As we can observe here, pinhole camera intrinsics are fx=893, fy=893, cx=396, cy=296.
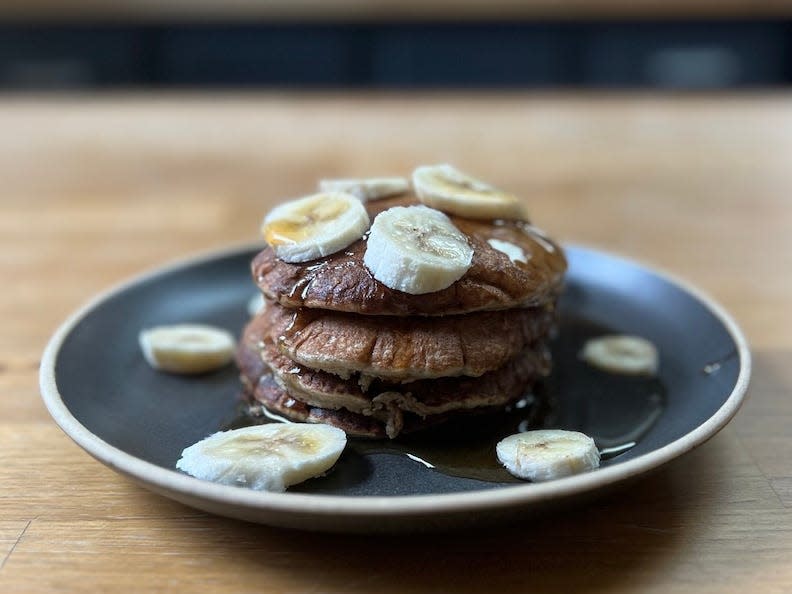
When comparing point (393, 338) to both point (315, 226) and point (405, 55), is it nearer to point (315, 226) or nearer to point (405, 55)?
point (315, 226)

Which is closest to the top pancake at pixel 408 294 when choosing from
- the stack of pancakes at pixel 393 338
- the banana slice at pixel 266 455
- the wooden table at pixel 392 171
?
the stack of pancakes at pixel 393 338

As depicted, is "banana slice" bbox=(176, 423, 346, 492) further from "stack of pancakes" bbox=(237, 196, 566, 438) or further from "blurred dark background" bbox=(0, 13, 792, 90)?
"blurred dark background" bbox=(0, 13, 792, 90)

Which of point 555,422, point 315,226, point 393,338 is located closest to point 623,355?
point 555,422

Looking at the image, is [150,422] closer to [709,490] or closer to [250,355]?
[250,355]

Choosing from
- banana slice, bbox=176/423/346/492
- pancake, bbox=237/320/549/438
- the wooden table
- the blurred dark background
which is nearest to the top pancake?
pancake, bbox=237/320/549/438

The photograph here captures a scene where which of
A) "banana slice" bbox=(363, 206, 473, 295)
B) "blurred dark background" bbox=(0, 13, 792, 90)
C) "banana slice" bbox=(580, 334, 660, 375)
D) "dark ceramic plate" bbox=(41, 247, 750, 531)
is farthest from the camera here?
"blurred dark background" bbox=(0, 13, 792, 90)

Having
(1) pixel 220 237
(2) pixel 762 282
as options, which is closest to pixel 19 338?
(1) pixel 220 237
